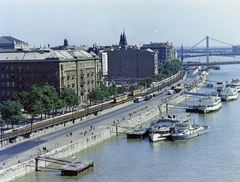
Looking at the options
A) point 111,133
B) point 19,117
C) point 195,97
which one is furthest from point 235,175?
point 195,97

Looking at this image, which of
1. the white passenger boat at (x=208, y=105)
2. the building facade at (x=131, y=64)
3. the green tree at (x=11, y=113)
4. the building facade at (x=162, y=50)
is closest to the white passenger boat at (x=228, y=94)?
the white passenger boat at (x=208, y=105)

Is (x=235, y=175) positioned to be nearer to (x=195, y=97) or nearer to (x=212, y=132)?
(x=212, y=132)

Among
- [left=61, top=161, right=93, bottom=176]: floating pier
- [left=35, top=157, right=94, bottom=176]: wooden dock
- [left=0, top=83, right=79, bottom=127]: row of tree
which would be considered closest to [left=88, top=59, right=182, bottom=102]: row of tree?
[left=0, top=83, right=79, bottom=127]: row of tree

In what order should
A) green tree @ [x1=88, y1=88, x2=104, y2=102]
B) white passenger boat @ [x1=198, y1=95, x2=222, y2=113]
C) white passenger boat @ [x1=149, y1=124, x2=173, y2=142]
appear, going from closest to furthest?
white passenger boat @ [x1=149, y1=124, x2=173, y2=142]
white passenger boat @ [x1=198, y1=95, x2=222, y2=113]
green tree @ [x1=88, y1=88, x2=104, y2=102]

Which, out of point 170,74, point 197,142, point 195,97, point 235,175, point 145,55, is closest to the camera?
point 235,175

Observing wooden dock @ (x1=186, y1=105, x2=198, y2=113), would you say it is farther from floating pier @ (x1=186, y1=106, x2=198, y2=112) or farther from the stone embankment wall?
the stone embankment wall

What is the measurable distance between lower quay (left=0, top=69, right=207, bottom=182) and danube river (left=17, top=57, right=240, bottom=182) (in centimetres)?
25

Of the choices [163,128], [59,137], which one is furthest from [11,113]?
[163,128]

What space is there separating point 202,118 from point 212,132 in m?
5.96

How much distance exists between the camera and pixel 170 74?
64812 mm

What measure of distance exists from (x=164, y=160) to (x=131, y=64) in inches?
1593

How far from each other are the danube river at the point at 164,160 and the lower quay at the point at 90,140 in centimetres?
25

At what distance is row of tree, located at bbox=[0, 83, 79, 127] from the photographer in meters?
25.0

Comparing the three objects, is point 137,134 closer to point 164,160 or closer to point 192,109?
point 164,160
